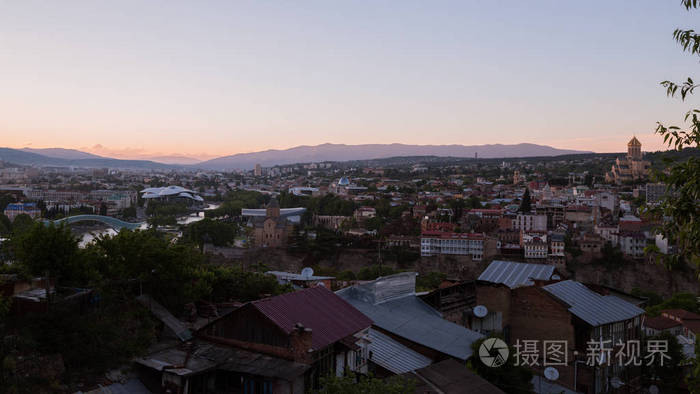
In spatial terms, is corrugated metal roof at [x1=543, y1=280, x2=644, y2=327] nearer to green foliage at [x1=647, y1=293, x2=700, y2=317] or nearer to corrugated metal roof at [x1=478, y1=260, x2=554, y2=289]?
corrugated metal roof at [x1=478, y1=260, x2=554, y2=289]

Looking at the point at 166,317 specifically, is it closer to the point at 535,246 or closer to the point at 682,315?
the point at 682,315

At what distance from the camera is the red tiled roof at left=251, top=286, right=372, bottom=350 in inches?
254

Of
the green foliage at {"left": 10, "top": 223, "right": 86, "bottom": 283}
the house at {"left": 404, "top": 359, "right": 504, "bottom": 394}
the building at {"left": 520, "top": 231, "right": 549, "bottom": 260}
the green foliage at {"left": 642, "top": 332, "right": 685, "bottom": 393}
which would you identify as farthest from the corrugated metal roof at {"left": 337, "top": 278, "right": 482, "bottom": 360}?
the building at {"left": 520, "top": 231, "right": 549, "bottom": 260}

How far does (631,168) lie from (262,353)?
7538 cm

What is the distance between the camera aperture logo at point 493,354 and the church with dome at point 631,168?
6573 centimetres

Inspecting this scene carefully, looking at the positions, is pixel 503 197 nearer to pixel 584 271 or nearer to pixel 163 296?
pixel 584 271

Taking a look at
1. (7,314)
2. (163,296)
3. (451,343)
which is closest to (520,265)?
(451,343)

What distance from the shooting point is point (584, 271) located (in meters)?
36.5

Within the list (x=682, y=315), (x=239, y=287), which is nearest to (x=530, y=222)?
(x=682, y=315)

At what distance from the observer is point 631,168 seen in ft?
236

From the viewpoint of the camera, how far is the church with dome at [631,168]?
69000 millimetres

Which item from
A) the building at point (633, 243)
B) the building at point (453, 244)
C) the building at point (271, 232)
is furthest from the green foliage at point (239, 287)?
the building at point (271, 232)

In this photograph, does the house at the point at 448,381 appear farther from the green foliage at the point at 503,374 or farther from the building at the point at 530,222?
the building at the point at 530,222

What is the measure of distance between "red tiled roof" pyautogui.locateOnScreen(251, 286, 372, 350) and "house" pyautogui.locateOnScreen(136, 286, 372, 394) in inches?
0.5
